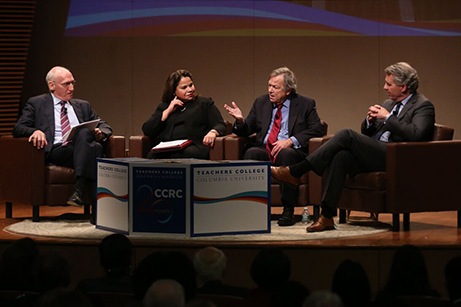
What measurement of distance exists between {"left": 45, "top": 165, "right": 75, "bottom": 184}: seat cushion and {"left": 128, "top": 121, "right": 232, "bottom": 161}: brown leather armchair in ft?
1.89

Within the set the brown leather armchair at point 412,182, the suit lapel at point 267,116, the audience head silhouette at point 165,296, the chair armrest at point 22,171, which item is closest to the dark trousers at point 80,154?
the chair armrest at point 22,171

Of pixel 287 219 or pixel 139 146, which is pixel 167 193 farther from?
pixel 139 146

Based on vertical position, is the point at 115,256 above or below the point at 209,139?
below

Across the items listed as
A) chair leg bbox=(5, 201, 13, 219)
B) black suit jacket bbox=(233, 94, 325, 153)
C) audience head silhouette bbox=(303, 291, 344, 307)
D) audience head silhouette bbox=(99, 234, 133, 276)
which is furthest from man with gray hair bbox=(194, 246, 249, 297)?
chair leg bbox=(5, 201, 13, 219)

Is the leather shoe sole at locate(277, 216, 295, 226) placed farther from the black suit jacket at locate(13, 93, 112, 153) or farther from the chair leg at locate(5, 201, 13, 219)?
the chair leg at locate(5, 201, 13, 219)

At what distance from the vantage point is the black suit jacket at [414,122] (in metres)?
5.37

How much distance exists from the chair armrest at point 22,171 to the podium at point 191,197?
0.90 meters

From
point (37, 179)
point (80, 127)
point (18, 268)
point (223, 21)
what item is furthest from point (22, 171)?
point (223, 21)

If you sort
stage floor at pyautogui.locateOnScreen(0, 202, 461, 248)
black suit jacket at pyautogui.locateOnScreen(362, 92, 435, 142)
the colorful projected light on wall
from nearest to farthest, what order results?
stage floor at pyautogui.locateOnScreen(0, 202, 461, 248)
black suit jacket at pyautogui.locateOnScreen(362, 92, 435, 142)
the colorful projected light on wall

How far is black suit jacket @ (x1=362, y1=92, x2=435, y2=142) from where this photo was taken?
5.37 metres

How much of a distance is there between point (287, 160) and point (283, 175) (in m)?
0.29

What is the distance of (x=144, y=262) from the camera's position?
317 cm

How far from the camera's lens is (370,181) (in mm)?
5344

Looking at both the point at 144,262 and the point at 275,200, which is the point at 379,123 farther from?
the point at 144,262
